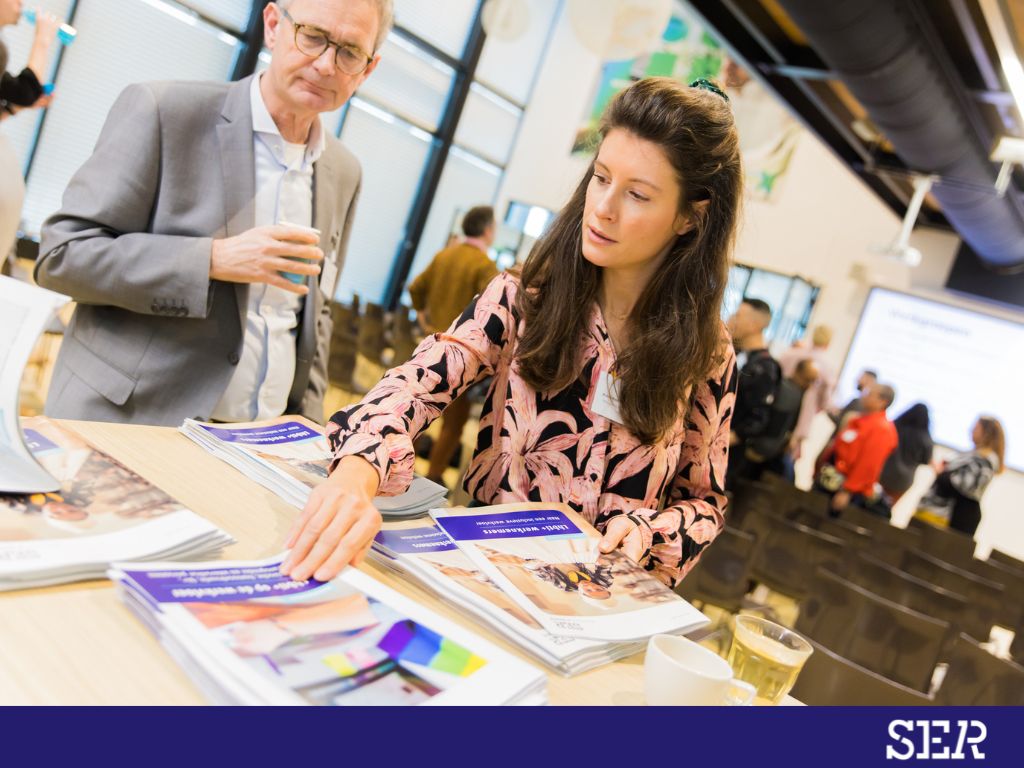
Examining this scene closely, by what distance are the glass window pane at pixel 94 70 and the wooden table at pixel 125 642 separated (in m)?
6.16

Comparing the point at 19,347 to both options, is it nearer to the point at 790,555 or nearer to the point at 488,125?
the point at 790,555

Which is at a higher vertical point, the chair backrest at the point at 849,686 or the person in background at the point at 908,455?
the person in background at the point at 908,455

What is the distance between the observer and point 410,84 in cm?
932

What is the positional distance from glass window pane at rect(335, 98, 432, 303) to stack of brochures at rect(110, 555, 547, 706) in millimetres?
8683

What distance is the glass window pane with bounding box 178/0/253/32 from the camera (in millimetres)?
7090

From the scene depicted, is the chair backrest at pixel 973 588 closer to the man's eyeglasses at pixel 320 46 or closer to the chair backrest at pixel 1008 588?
the chair backrest at pixel 1008 588

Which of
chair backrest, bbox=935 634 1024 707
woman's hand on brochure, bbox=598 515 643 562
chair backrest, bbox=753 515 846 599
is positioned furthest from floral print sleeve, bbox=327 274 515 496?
chair backrest, bbox=753 515 846 599

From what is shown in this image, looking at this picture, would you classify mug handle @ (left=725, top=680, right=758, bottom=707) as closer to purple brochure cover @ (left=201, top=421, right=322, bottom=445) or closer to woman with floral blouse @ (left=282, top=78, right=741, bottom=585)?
woman with floral blouse @ (left=282, top=78, right=741, bottom=585)

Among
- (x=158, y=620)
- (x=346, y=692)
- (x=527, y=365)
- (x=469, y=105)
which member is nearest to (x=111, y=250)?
(x=527, y=365)

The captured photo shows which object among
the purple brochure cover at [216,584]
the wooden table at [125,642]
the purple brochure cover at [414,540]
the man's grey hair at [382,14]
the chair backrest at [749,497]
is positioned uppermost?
the man's grey hair at [382,14]

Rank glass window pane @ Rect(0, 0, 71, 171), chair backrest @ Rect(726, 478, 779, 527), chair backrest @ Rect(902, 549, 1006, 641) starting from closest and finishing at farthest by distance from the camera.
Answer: chair backrest @ Rect(902, 549, 1006, 641)
chair backrest @ Rect(726, 478, 779, 527)
glass window pane @ Rect(0, 0, 71, 171)

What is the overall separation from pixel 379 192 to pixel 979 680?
8325mm

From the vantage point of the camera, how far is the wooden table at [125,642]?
2.09ft
